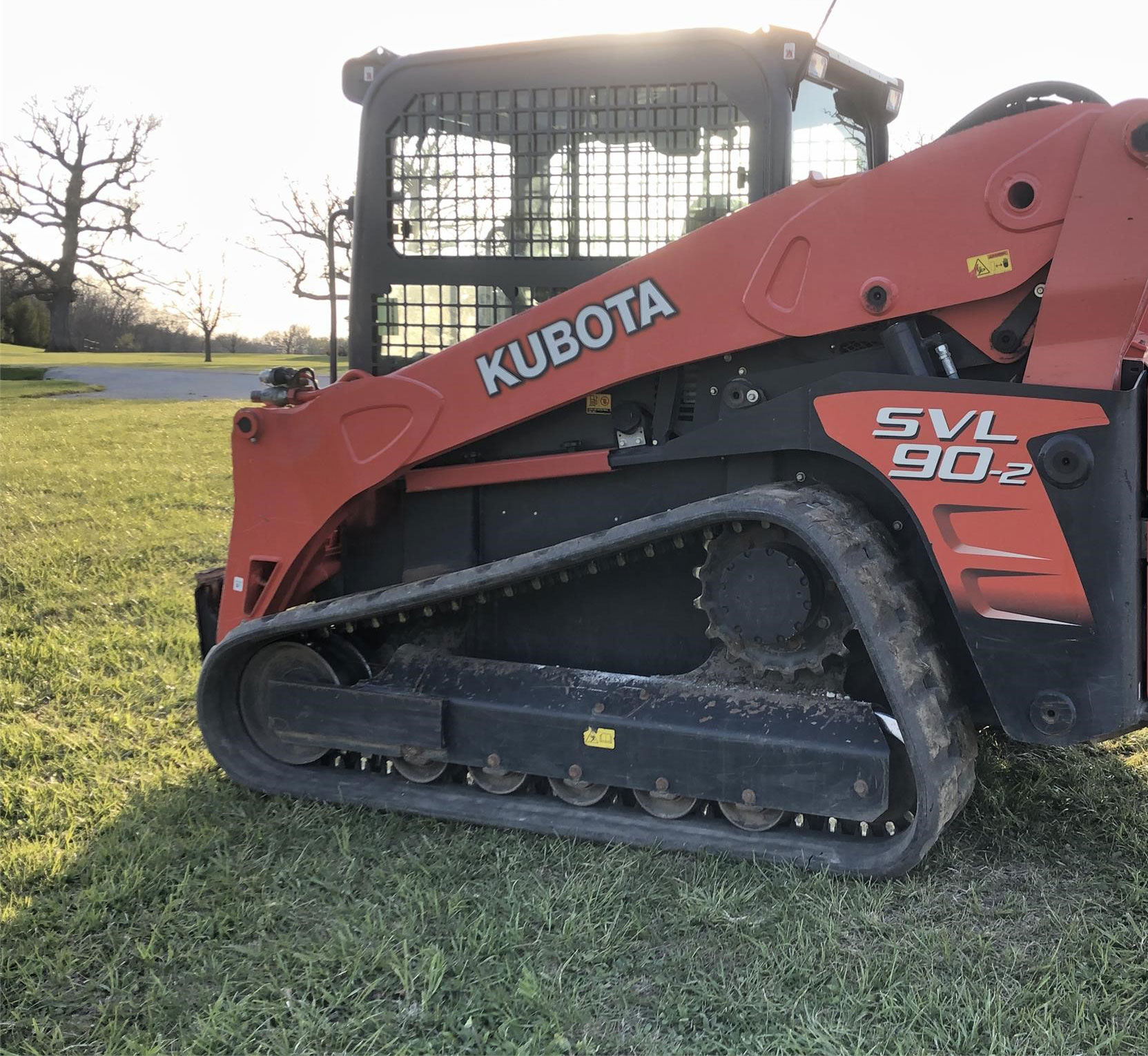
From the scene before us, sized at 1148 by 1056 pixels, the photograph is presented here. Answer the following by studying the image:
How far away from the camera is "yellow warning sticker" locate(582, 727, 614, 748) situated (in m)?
3.33

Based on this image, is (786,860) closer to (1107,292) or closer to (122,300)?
(1107,292)

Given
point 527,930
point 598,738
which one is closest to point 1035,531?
point 598,738

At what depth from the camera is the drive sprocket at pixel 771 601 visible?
309cm

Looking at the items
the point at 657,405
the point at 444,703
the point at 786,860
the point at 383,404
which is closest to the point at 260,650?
the point at 444,703

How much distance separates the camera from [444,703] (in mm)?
3531

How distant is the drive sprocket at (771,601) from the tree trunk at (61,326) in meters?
47.7

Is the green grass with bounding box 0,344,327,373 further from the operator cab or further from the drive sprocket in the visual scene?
the drive sprocket

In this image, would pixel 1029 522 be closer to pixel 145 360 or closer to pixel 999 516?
pixel 999 516

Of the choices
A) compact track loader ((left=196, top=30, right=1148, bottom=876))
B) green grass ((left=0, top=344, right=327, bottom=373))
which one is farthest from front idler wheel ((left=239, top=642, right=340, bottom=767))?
green grass ((left=0, top=344, right=327, bottom=373))

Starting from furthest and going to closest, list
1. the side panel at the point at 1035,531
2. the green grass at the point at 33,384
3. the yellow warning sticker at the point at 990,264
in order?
the green grass at the point at 33,384 < the yellow warning sticker at the point at 990,264 < the side panel at the point at 1035,531

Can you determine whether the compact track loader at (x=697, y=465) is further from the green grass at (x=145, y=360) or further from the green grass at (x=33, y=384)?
the green grass at (x=145, y=360)

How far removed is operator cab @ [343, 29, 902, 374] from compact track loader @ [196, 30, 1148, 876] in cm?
1

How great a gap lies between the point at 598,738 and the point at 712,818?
1.39ft

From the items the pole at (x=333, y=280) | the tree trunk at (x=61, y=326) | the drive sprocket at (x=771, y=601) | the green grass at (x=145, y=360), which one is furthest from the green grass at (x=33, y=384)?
the drive sprocket at (x=771, y=601)
